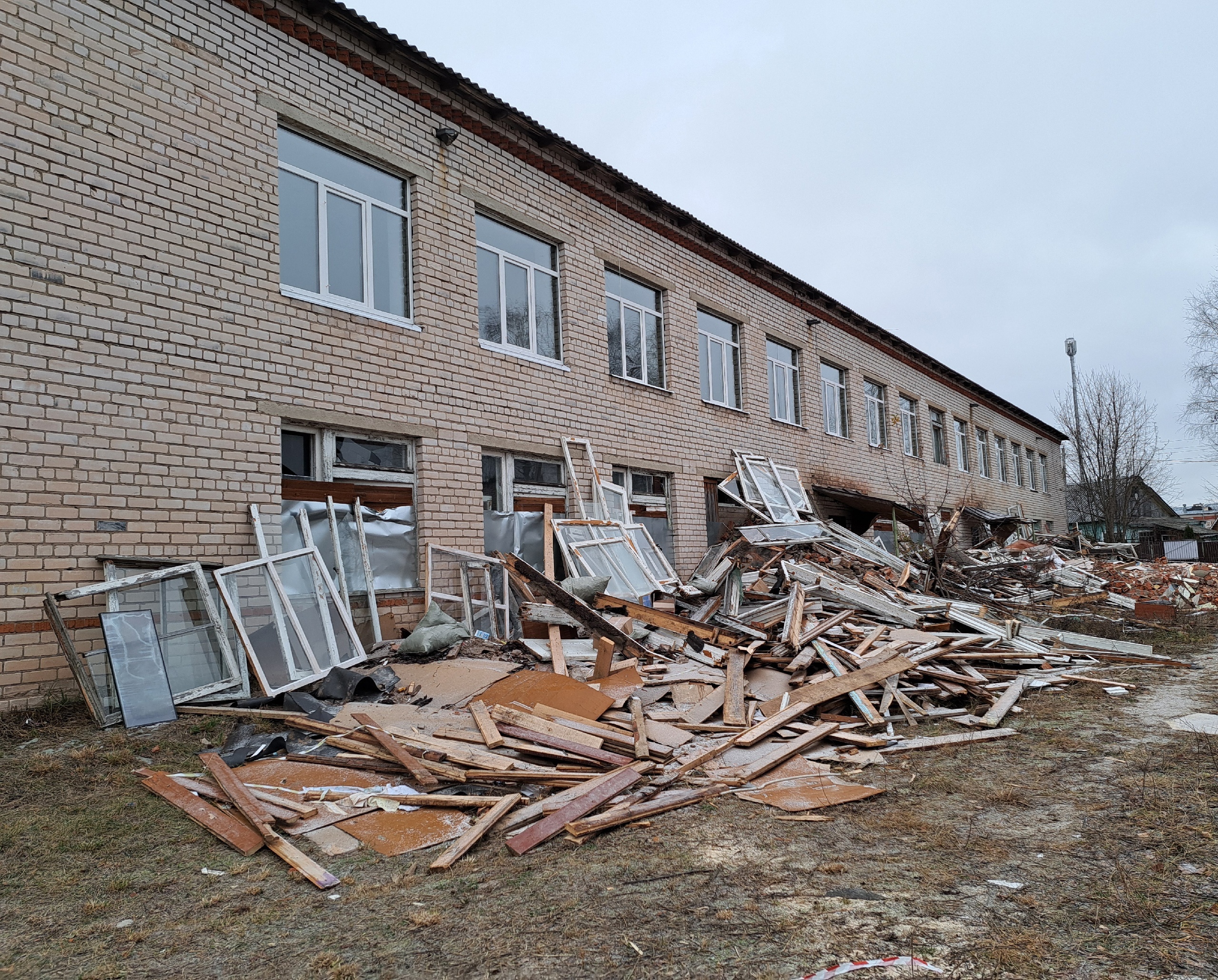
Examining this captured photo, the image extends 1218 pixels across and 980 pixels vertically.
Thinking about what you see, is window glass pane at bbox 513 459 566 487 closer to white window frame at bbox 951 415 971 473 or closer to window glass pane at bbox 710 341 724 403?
window glass pane at bbox 710 341 724 403

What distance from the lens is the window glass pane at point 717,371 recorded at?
1448cm

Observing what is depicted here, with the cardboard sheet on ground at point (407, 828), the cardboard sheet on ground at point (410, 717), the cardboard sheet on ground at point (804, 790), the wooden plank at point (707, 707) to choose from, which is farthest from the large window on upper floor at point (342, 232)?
the cardboard sheet on ground at point (804, 790)

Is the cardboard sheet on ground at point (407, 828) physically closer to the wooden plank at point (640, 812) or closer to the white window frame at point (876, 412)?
the wooden plank at point (640, 812)

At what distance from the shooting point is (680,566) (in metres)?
12.6

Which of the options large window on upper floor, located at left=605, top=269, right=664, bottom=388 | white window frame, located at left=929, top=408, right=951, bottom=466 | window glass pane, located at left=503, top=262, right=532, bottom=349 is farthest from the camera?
white window frame, located at left=929, top=408, right=951, bottom=466

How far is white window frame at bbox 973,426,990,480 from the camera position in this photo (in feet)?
87.2

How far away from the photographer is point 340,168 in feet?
28.2

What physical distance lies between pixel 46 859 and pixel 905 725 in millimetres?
5934

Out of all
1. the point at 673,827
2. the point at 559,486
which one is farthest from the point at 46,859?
the point at 559,486

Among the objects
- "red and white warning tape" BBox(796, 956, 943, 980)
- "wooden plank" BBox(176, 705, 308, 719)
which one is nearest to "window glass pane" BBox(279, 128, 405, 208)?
"wooden plank" BBox(176, 705, 308, 719)

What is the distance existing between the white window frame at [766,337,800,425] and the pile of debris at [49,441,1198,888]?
575 centimetres

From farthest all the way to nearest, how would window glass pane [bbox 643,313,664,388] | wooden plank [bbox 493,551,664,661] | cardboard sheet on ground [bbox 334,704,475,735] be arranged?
window glass pane [bbox 643,313,664,388] → wooden plank [bbox 493,551,664,661] → cardboard sheet on ground [bbox 334,704,475,735]

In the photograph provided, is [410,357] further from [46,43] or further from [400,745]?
[400,745]

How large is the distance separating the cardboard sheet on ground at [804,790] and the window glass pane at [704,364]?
9.43m
